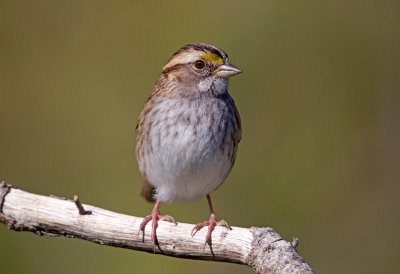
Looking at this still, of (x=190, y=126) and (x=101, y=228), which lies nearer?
(x=101, y=228)

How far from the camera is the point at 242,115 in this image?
820 centimetres

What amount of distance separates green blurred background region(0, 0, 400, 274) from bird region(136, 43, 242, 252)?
129 centimetres

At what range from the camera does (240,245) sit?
18.4 ft

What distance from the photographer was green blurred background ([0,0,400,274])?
26.0ft

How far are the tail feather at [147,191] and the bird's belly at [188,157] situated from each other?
447mm

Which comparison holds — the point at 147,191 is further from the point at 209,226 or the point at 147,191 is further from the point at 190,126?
the point at 209,226

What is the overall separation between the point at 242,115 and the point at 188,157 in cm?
198

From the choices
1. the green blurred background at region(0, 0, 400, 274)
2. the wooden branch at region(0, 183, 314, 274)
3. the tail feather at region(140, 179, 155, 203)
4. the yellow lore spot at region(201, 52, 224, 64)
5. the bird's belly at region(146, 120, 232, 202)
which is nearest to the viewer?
the wooden branch at region(0, 183, 314, 274)

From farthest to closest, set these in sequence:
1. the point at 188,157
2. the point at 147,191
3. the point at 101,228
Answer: the point at 147,191 < the point at 188,157 < the point at 101,228

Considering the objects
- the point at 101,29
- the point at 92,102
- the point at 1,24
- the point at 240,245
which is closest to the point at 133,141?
the point at 92,102

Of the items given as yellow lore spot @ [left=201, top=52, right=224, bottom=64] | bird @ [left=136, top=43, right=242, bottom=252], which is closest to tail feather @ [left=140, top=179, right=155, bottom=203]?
bird @ [left=136, top=43, right=242, bottom=252]

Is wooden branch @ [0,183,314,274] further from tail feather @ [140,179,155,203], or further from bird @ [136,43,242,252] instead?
tail feather @ [140,179,155,203]

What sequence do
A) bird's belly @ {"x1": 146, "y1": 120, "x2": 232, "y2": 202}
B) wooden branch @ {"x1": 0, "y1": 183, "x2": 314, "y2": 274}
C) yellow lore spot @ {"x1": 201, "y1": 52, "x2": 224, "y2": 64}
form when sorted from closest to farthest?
wooden branch @ {"x1": 0, "y1": 183, "x2": 314, "y2": 274} < bird's belly @ {"x1": 146, "y1": 120, "x2": 232, "y2": 202} < yellow lore spot @ {"x1": 201, "y1": 52, "x2": 224, "y2": 64}

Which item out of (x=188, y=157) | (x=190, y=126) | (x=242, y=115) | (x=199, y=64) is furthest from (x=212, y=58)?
(x=242, y=115)
